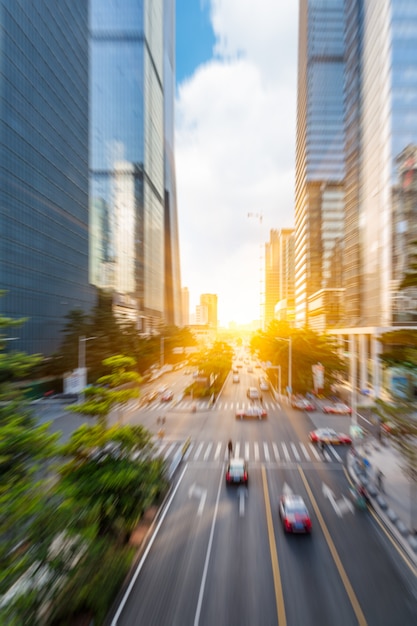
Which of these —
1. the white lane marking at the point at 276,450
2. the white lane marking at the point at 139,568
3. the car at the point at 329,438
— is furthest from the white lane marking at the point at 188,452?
the car at the point at 329,438

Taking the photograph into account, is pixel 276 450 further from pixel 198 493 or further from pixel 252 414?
pixel 252 414

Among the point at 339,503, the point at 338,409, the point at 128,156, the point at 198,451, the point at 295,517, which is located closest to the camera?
the point at 295,517

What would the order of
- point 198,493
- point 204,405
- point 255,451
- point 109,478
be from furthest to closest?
point 204,405, point 255,451, point 198,493, point 109,478

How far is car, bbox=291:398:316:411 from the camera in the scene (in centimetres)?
3047

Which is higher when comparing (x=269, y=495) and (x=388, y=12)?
(x=388, y=12)

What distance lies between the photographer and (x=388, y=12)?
34.3 m

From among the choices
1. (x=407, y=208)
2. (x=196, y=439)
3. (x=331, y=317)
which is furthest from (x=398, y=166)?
(x=196, y=439)

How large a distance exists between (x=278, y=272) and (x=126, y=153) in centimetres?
10876

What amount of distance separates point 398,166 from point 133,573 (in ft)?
140

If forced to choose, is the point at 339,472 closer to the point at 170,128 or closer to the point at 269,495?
the point at 269,495

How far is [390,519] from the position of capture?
1238 cm

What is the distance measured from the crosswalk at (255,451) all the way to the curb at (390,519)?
118 inches

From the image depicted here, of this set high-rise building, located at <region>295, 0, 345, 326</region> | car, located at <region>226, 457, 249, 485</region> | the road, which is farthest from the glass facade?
the road

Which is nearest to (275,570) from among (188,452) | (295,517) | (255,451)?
(295,517)
